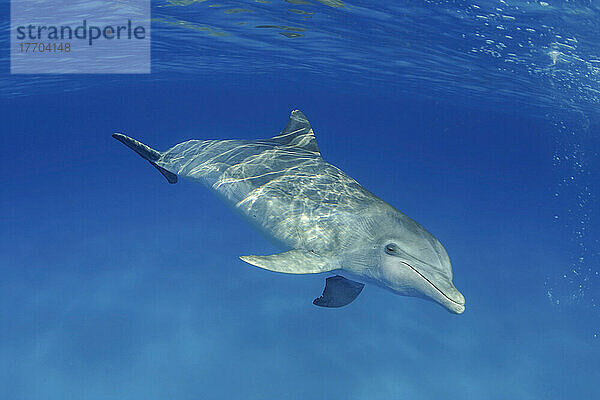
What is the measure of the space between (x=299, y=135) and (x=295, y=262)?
3260 mm

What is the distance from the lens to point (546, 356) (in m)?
9.50

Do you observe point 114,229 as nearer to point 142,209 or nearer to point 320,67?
point 142,209

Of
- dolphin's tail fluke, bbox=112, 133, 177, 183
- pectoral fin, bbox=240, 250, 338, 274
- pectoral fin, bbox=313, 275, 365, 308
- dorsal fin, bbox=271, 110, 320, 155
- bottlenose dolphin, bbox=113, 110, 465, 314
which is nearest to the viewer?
bottlenose dolphin, bbox=113, 110, 465, 314

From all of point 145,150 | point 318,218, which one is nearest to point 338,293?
point 318,218

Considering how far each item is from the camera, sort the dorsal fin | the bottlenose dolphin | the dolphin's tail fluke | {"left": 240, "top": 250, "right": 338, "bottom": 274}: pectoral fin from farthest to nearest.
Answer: the dolphin's tail fluke < the dorsal fin < {"left": 240, "top": 250, "right": 338, "bottom": 274}: pectoral fin < the bottlenose dolphin

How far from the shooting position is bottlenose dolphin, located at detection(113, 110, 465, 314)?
4.38m

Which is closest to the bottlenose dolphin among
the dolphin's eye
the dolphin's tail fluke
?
the dolphin's eye

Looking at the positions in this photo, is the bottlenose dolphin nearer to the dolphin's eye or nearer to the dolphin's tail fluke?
the dolphin's eye

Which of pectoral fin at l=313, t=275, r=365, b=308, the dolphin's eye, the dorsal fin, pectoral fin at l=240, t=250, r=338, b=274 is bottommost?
pectoral fin at l=313, t=275, r=365, b=308

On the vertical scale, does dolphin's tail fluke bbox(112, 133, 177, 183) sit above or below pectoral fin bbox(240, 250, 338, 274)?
above

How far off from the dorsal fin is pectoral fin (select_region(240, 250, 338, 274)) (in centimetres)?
260

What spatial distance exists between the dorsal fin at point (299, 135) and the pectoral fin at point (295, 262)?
8.52 feet

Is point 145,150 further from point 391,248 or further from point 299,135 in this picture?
point 391,248

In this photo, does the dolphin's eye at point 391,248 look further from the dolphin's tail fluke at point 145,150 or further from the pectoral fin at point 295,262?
the dolphin's tail fluke at point 145,150
